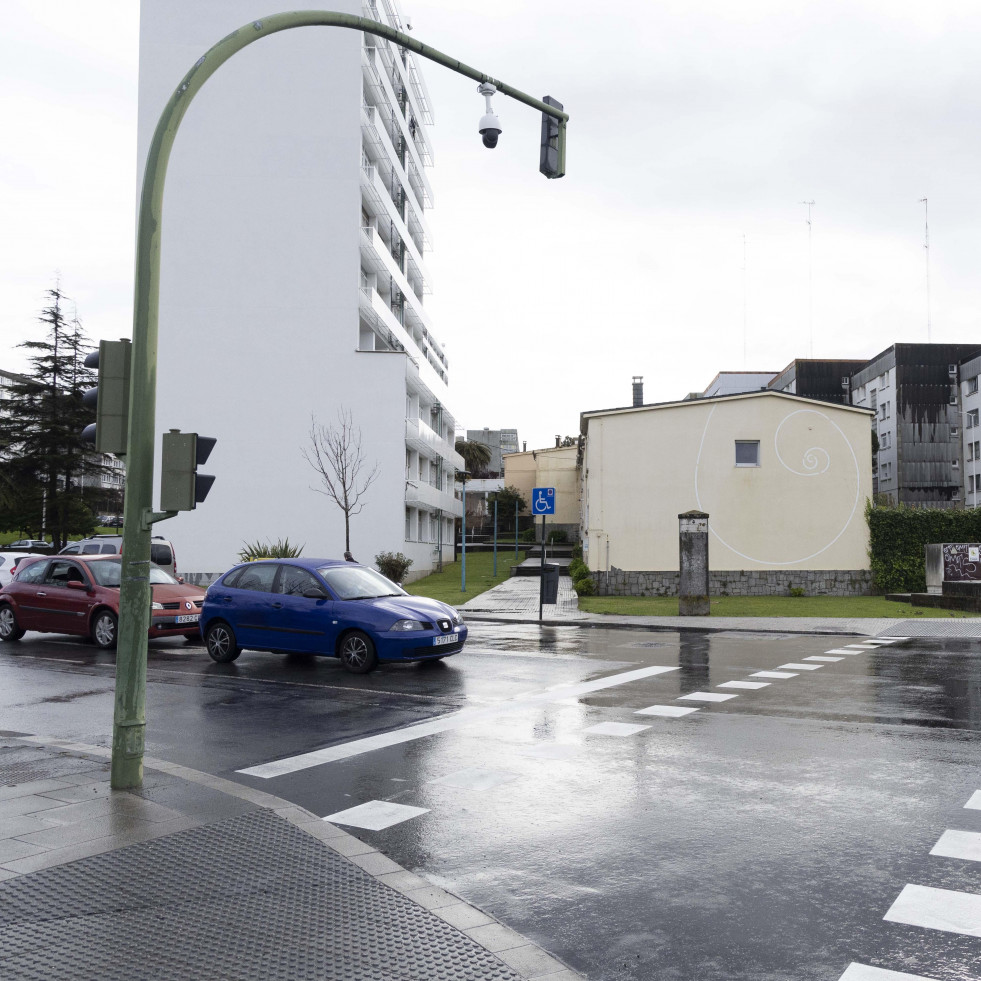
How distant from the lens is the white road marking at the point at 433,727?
770cm

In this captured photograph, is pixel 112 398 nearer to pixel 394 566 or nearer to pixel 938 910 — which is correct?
pixel 938 910

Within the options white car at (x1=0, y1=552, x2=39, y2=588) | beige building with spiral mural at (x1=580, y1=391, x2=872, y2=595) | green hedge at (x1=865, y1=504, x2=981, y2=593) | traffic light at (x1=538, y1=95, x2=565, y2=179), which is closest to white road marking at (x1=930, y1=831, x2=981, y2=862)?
traffic light at (x1=538, y1=95, x2=565, y2=179)

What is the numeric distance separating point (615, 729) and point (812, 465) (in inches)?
986

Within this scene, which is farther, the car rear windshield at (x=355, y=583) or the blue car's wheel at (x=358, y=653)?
the car rear windshield at (x=355, y=583)

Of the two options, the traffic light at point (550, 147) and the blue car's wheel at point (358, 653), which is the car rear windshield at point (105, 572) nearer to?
the blue car's wheel at point (358, 653)

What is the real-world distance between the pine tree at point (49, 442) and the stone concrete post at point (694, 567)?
1525 inches

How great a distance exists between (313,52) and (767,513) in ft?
89.4

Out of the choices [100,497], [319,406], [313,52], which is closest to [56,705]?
[319,406]

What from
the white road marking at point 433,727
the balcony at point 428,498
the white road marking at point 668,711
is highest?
the balcony at point 428,498

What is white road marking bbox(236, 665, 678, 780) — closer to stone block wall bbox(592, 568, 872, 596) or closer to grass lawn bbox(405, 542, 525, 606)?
grass lawn bbox(405, 542, 525, 606)

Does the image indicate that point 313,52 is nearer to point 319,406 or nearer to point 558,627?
point 319,406

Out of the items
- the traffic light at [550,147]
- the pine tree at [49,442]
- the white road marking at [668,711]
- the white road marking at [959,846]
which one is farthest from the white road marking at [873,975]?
the pine tree at [49,442]

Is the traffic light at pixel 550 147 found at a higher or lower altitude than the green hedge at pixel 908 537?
higher

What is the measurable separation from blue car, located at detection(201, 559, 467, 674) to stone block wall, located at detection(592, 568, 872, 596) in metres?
17.3
